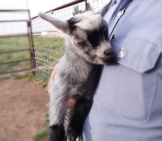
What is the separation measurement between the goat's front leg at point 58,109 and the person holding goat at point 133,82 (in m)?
0.35

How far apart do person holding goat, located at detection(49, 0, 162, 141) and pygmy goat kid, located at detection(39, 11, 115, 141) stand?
0.52 ft

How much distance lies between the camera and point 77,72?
139cm

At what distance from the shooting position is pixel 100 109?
1.06 meters

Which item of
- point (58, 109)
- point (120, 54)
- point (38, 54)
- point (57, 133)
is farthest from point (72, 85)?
point (38, 54)

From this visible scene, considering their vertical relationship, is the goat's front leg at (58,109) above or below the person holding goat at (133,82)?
below

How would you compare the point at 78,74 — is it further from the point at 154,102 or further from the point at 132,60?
the point at 154,102

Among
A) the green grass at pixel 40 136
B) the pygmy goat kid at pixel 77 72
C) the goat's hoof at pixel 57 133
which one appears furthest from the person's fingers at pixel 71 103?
the green grass at pixel 40 136

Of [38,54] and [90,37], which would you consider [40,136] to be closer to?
[38,54]

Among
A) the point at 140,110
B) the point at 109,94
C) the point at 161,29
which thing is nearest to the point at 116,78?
the point at 109,94

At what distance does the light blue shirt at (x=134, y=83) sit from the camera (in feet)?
2.72

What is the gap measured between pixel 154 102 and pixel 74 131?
0.74 m

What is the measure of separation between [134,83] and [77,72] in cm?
59

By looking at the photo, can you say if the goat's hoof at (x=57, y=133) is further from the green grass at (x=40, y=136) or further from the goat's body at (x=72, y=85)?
the green grass at (x=40, y=136)

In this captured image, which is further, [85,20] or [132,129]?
[85,20]
